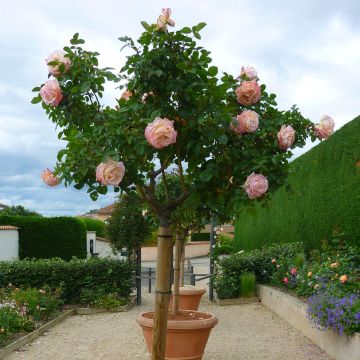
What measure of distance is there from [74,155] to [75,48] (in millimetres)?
691

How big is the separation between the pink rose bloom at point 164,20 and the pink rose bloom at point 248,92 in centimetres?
56

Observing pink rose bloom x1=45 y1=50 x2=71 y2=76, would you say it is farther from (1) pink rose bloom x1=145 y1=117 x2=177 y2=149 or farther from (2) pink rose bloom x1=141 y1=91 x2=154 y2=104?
(1) pink rose bloom x1=145 y1=117 x2=177 y2=149

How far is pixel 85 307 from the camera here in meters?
10.7

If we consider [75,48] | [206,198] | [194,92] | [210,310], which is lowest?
[210,310]

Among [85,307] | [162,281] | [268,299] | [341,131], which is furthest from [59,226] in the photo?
[162,281]

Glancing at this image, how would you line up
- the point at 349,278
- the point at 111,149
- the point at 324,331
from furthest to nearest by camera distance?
the point at 349,278, the point at 324,331, the point at 111,149

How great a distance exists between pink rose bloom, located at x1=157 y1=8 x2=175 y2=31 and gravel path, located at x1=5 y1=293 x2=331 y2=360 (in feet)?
14.5

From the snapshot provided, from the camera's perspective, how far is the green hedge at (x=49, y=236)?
19.3 m

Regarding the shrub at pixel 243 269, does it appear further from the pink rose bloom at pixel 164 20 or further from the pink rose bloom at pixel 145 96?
the pink rose bloom at pixel 164 20

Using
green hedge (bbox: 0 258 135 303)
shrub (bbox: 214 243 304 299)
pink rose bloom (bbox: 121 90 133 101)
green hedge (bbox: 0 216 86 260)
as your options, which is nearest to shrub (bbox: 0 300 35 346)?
green hedge (bbox: 0 258 135 303)

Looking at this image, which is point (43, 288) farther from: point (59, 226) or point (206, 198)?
point (59, 226)

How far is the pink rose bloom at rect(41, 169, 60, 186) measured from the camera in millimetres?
3428

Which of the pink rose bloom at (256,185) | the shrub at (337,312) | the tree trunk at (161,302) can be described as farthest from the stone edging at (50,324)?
the pink rose bloom at (256,185)

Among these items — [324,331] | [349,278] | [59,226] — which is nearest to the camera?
[324,331]
